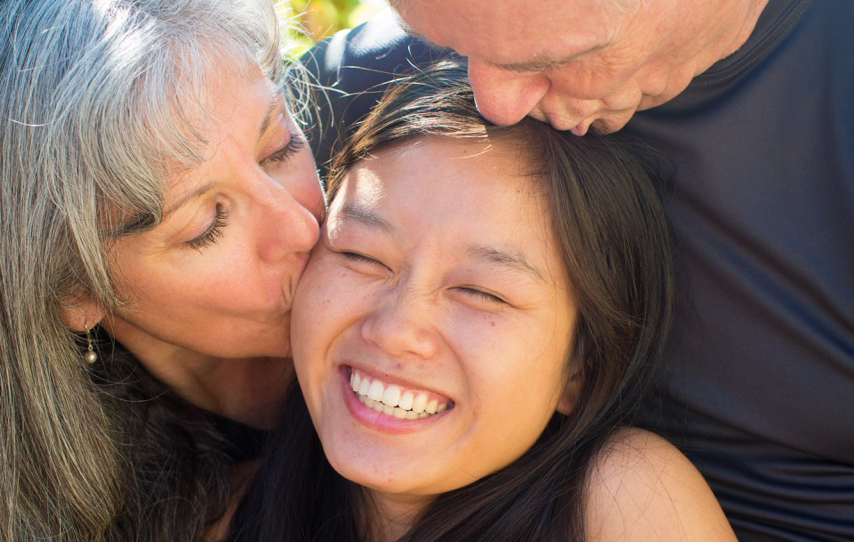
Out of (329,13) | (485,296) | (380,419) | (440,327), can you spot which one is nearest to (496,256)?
(485,296)

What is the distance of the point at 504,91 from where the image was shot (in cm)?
182

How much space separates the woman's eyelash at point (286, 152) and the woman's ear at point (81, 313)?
1.75 feet

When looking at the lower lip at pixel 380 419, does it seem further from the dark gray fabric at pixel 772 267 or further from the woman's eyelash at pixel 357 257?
the dark gray fabric at pixel 772 267

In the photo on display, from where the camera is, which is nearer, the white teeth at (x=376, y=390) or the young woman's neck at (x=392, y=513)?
the white teeth at (x=376, y=390)

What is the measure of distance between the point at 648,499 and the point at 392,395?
2.03 feet

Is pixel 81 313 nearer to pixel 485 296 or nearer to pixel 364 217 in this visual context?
pixel 364 217

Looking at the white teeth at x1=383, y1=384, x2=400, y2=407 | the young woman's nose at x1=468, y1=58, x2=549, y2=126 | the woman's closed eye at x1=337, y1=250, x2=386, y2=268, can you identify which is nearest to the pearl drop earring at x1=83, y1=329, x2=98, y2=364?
the woman's closed eye at x1=337, y1=250, x2=386, y2=268

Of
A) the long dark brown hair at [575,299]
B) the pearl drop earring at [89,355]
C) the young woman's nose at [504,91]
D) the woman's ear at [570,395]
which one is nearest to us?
the young woman's nose at [504,91]

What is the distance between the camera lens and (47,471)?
217 centimetres

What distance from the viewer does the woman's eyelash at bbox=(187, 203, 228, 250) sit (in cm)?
204

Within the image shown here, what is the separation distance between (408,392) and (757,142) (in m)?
0.99

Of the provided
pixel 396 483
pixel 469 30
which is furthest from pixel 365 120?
pixel 396 483

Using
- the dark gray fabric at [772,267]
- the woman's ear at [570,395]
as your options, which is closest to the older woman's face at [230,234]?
the woman's ear at [570,395]

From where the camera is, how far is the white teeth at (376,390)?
195 centimetres
